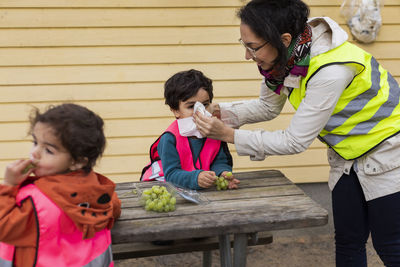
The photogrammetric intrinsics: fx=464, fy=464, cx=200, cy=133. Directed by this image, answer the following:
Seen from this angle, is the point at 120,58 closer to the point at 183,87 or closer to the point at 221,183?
the point at 183,87

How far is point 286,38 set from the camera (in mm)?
2182

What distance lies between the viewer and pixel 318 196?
452cm

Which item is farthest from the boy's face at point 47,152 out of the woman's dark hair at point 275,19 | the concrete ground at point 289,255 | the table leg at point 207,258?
the concrete ground at point 289,255

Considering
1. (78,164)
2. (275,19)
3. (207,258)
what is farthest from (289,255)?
(78,164)

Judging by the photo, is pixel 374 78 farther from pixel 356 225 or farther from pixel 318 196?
pixel 318 196

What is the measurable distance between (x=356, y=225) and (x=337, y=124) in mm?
579

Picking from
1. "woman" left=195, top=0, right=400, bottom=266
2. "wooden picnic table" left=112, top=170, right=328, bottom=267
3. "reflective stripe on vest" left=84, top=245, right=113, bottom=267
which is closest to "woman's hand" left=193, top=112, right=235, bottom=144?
"woman" left=195, top=0, right=400, bottom=266

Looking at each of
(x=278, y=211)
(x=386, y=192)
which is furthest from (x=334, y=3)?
(x=278, y=211)

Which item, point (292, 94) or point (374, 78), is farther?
point (292, 94)

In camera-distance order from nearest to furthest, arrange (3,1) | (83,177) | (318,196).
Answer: (83,177), (3,1), (318,196)

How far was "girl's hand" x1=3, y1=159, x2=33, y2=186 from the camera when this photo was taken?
1640mm

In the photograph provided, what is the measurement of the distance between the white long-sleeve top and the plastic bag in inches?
80.1

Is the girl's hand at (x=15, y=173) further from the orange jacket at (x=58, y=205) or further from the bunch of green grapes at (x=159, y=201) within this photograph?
the bunch of green grapes at (x=159, y=201)

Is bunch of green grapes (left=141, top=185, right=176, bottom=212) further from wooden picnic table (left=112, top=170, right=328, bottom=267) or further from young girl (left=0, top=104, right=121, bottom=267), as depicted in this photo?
young girl (left=0, top=104, right=121, bottom=267)
